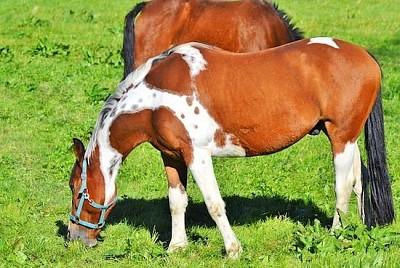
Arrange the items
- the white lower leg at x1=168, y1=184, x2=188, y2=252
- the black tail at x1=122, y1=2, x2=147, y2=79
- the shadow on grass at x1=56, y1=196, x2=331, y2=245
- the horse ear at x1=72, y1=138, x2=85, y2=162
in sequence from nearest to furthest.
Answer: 1. the horse ear at x1=72, y1=138, x2=85, y2=162
2. the white lower leg at x1=168, y1=184, x2=188, y2=252
3. the shadow on grass at x1=56, y1=196, x2=331, y2=245
4. the black tail at x1=122, y1=2, x2=147, y2=79

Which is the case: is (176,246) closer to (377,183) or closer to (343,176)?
(343,176)

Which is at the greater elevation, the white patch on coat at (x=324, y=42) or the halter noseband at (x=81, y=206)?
the white patch on coat at (x=324, y=42)

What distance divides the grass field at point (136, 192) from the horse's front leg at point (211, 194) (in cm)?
13

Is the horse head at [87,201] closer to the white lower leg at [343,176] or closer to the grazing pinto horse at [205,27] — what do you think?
the white lower leg at [343,176]

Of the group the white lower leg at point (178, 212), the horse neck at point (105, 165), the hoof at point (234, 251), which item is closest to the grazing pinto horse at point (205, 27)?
the white lower leg at point (178, 212)

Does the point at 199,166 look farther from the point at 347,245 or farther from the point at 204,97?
the point at 347,245

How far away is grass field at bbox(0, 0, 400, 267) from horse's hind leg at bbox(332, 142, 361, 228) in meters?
0.26

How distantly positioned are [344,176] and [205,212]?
159cm

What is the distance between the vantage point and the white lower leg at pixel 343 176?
19.9ft

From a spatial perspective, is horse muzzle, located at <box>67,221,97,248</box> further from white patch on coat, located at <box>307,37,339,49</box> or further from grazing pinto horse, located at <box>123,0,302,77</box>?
grazing pinto horse, located at <box>123,0,302,77</box>

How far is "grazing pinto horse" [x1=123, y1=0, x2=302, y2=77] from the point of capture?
920 cm

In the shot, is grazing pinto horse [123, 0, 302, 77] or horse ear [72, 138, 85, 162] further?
grazing pinto horse [123, 0, 302, 77]

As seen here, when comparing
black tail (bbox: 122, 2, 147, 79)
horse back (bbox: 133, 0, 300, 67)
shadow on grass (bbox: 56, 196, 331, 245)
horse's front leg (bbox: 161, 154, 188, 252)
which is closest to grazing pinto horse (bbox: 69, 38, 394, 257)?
horse's front leg (bbox: 161, 154, 188, 252)

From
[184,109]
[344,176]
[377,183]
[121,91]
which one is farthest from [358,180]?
[121,91]
